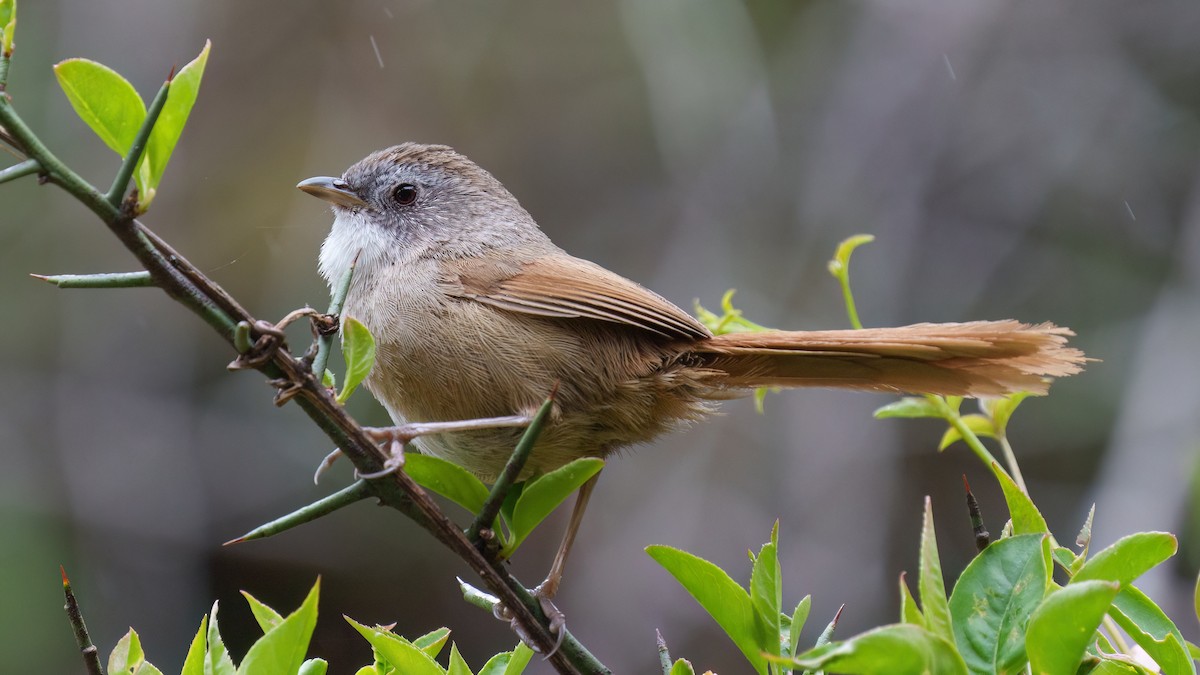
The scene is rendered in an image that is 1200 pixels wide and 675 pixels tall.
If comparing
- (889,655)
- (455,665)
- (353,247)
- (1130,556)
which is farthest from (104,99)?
(353,247)

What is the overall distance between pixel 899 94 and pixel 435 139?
3.23 metres

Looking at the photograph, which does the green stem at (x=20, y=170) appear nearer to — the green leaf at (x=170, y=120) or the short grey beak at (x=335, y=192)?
the green leaf at (x=170, y=120)

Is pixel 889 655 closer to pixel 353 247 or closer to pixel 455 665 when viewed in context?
pixel 455 665

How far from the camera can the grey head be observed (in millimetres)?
3408

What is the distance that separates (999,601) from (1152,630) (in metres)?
0.33

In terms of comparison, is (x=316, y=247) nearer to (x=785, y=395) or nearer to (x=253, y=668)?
(x=785, y=395)

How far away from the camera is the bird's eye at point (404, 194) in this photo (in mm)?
3678

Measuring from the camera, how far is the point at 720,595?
1597mm

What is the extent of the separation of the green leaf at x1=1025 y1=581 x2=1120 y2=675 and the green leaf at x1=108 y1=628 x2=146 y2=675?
1296 mm

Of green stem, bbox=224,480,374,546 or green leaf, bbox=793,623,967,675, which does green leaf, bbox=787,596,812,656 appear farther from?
green stem, bbox=224,480,374,546

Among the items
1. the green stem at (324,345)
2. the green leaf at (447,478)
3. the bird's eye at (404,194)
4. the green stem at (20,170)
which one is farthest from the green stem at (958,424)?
the bird's eye at (404,194)

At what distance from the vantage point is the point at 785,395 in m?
6.51

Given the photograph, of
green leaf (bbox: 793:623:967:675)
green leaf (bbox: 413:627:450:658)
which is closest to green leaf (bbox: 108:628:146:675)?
green leaf (bbox: 413:627:450:658)

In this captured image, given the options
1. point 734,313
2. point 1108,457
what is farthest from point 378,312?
point 1108,457
